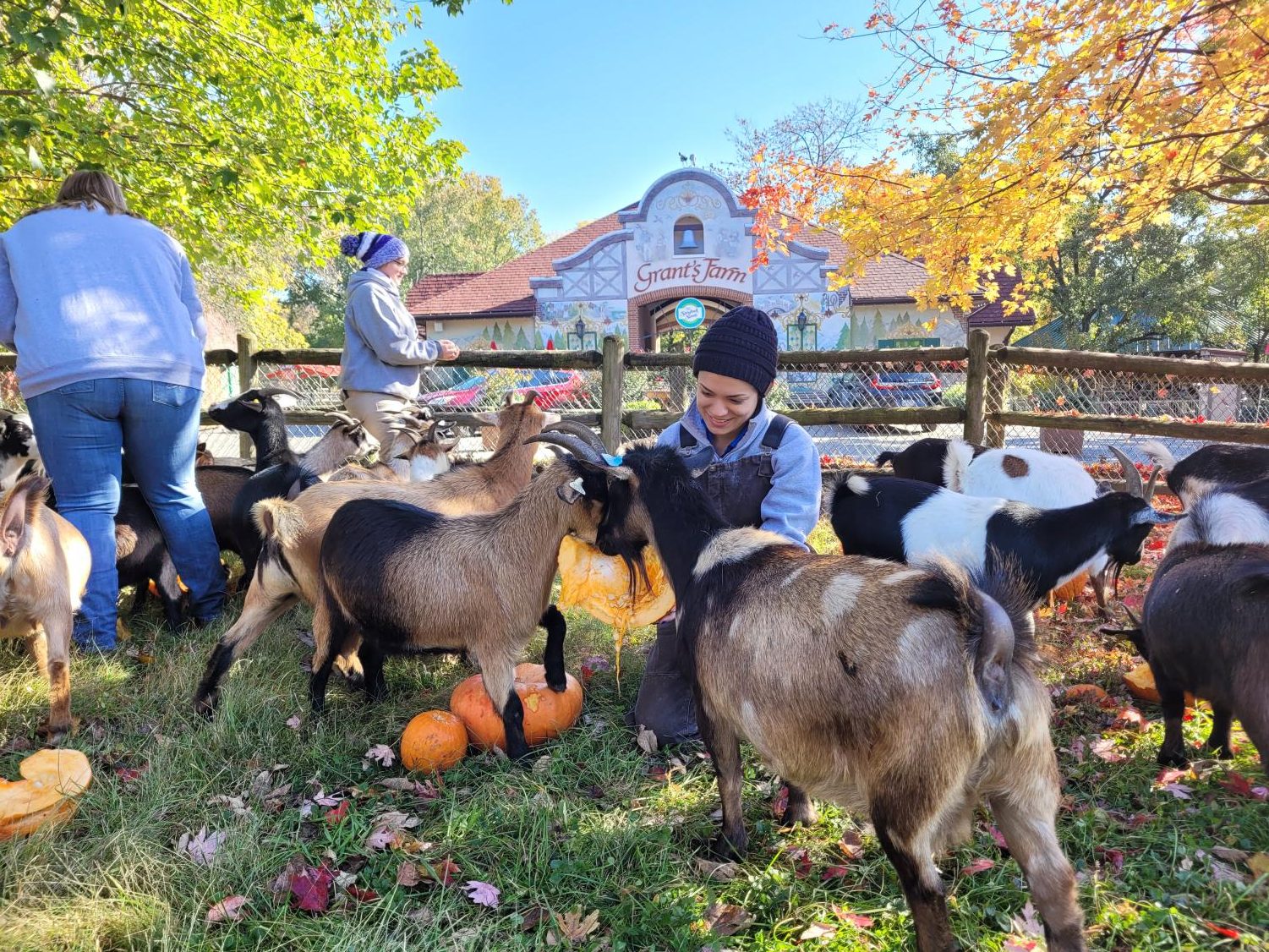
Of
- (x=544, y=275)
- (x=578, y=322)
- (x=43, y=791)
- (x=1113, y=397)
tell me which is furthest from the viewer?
(x=544, y=275)

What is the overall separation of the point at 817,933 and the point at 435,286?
79.7 feet

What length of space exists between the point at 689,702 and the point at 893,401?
7.33 m

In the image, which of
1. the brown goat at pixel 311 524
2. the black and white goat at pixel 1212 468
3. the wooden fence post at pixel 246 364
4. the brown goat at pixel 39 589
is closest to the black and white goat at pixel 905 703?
the brown goat at pixel 311 524

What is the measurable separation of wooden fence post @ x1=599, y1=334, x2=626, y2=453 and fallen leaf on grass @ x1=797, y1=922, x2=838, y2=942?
5245 mm

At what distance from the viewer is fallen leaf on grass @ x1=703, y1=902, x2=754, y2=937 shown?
2.08m

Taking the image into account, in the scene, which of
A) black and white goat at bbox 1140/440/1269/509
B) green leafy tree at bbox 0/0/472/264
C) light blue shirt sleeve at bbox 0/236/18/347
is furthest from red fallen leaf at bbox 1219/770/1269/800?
green leafy tree at bbox 0/0/472/264

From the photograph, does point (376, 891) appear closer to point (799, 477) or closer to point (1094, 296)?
point (799, 477)

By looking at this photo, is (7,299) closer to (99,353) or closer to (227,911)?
(99,353)

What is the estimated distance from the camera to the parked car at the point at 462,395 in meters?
8.68

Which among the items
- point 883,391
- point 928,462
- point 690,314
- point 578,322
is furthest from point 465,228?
point 928,462

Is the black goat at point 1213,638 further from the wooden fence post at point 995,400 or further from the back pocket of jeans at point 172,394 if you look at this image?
the back pocket of jeans at point 172,394

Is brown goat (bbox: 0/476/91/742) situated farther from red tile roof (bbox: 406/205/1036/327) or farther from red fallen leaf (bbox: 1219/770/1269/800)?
red tile roof (bbox: 406/205/1036/327)

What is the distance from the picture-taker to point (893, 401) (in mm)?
9508

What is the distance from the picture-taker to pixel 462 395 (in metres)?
8.96
